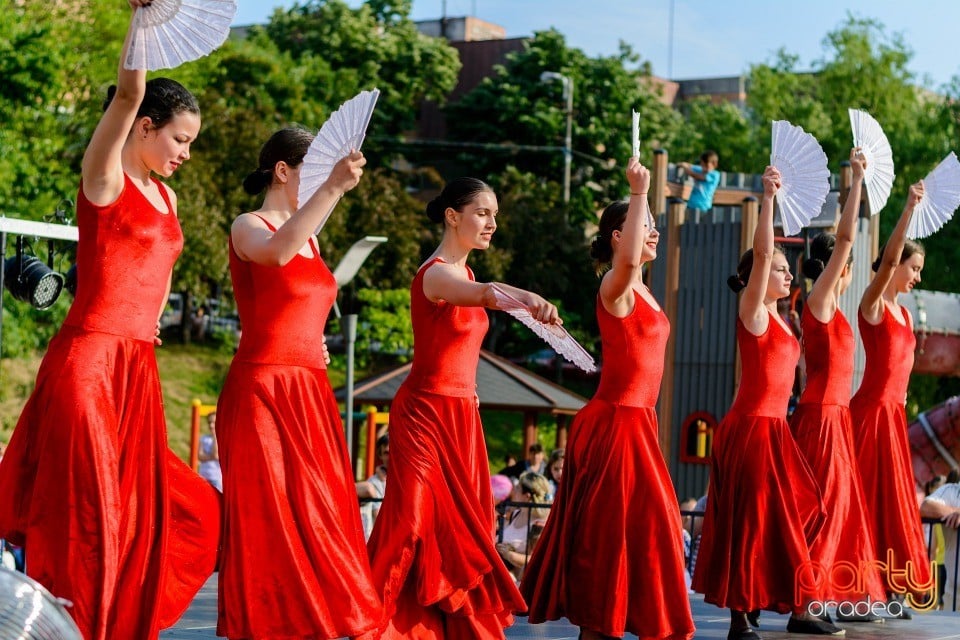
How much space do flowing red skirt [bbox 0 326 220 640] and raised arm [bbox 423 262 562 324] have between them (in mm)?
1151

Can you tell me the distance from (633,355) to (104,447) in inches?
98.7

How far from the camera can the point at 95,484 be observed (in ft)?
15.6

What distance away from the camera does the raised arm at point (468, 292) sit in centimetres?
499

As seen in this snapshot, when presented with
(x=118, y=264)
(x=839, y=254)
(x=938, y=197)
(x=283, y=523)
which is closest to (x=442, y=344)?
(x=283, y=523)

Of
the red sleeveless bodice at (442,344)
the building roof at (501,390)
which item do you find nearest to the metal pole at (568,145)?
the building roof at (501,390)

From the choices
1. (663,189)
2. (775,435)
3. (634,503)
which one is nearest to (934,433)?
(663,189)

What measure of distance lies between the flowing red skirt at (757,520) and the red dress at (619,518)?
38.7 inches

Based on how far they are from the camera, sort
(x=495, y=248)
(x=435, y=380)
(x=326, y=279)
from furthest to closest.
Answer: (x=495, y=248) < (x=435, y=380) < (x=326, y=279)

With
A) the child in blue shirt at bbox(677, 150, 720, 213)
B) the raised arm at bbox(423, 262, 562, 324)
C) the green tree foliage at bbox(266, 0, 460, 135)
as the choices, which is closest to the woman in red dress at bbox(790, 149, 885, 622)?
the raised arm at bbox(423, 262, 562, 324)

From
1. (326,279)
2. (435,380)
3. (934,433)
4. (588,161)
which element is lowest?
(934,433)

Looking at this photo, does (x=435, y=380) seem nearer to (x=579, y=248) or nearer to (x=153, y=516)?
(x=153, y=516)

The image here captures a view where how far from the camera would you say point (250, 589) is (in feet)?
17.1

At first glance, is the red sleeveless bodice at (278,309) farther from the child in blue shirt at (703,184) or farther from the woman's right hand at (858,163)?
the child in blue shirt at (703,184)

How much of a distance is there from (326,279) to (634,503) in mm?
1729
